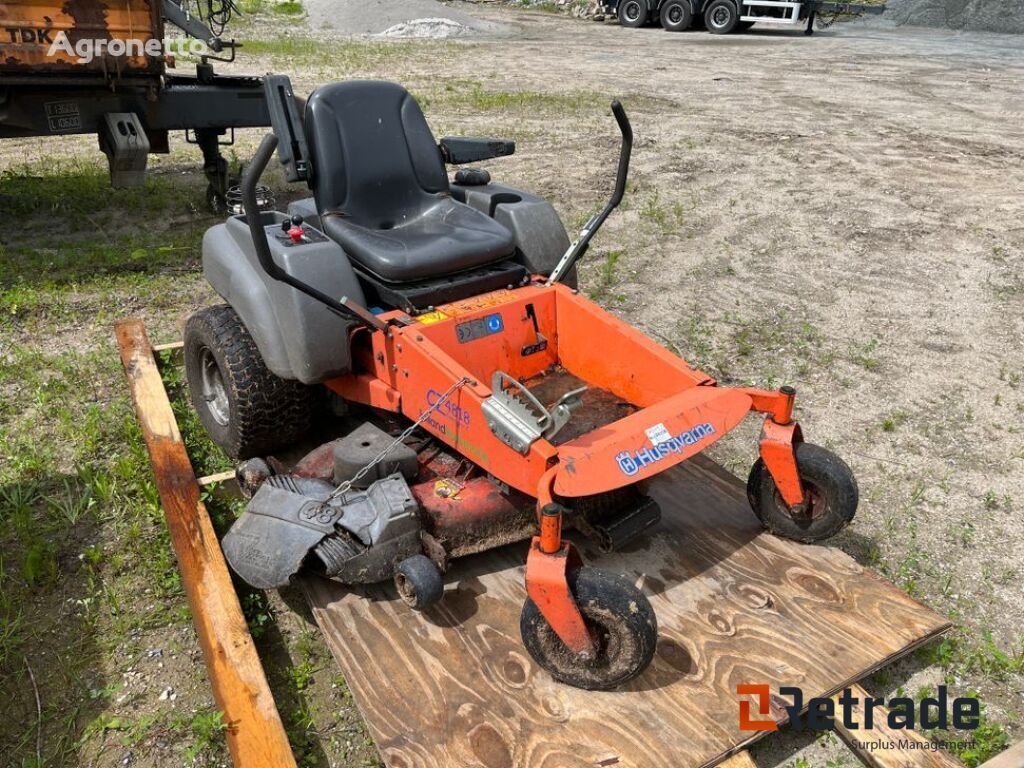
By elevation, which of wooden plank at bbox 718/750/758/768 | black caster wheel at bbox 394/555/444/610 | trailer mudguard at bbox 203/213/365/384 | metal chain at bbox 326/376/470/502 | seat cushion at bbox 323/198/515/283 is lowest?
wooden plank at bbox 718/750/758/768

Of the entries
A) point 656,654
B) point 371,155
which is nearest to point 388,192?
point 371,155

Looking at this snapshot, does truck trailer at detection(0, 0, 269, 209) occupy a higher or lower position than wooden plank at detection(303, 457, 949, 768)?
higher

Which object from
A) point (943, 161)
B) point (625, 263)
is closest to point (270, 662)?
point (625, 263)

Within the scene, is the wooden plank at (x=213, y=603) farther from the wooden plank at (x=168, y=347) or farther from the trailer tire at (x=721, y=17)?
the trailer tire at (x=721, y=17)

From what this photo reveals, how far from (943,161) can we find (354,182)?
6.66m

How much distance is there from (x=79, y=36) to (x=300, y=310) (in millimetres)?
3403

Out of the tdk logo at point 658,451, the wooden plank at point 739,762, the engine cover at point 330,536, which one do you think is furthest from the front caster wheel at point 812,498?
the engine cover at point 330,536

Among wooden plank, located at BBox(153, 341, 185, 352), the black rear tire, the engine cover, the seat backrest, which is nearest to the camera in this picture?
the engine cover

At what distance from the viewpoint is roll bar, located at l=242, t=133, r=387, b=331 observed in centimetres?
242

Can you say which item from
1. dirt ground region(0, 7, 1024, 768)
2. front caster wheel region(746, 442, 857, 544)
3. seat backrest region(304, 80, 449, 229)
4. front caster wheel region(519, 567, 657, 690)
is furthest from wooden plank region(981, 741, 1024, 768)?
seat backrest region(304, 80, 449, 229)

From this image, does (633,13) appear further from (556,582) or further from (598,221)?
(556,582)

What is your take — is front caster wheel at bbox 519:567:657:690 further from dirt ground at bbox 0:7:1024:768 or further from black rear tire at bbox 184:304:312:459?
black rear tire at bbox 184:304:312:459

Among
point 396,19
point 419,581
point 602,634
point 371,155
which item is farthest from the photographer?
point 396,19

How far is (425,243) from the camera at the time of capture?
323 cm
